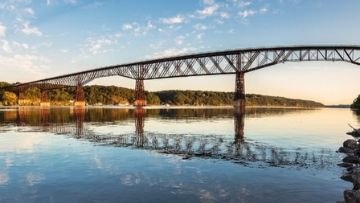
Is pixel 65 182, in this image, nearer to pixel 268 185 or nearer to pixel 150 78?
pixel 268 185

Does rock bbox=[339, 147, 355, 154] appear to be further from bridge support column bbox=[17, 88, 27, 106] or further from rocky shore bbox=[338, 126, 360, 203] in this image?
bridge support column bbox=[17, 88, 27, 106]

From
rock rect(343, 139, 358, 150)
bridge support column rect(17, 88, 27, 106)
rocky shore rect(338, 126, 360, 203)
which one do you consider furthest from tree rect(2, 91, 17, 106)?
rock rect(343, 139, 358, 150)

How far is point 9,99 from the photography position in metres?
166

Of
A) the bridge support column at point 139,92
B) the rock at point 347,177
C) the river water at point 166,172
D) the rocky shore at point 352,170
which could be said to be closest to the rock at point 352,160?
the rocky shore at point 352,170

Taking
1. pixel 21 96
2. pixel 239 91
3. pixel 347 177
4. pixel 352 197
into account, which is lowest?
pixel 347 177

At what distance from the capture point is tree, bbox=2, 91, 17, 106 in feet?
541

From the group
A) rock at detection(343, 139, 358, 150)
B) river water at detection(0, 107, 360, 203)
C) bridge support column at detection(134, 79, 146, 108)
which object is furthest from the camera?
bridge support column at detection(134, 79, 146, 108)

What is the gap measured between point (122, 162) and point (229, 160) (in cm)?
552

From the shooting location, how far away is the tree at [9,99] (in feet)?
541

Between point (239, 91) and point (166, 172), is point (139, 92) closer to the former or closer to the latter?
point (239, 91)

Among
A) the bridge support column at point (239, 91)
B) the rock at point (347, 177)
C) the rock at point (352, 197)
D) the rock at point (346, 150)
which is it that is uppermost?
the bridge support column at point (239, 91)

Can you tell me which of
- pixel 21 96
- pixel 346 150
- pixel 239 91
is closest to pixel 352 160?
pixel 346 150

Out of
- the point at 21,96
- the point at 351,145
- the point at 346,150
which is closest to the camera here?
the point at 346,150

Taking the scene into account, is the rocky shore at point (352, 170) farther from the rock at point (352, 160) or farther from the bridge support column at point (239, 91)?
the bridge support column at point (239, 91)
